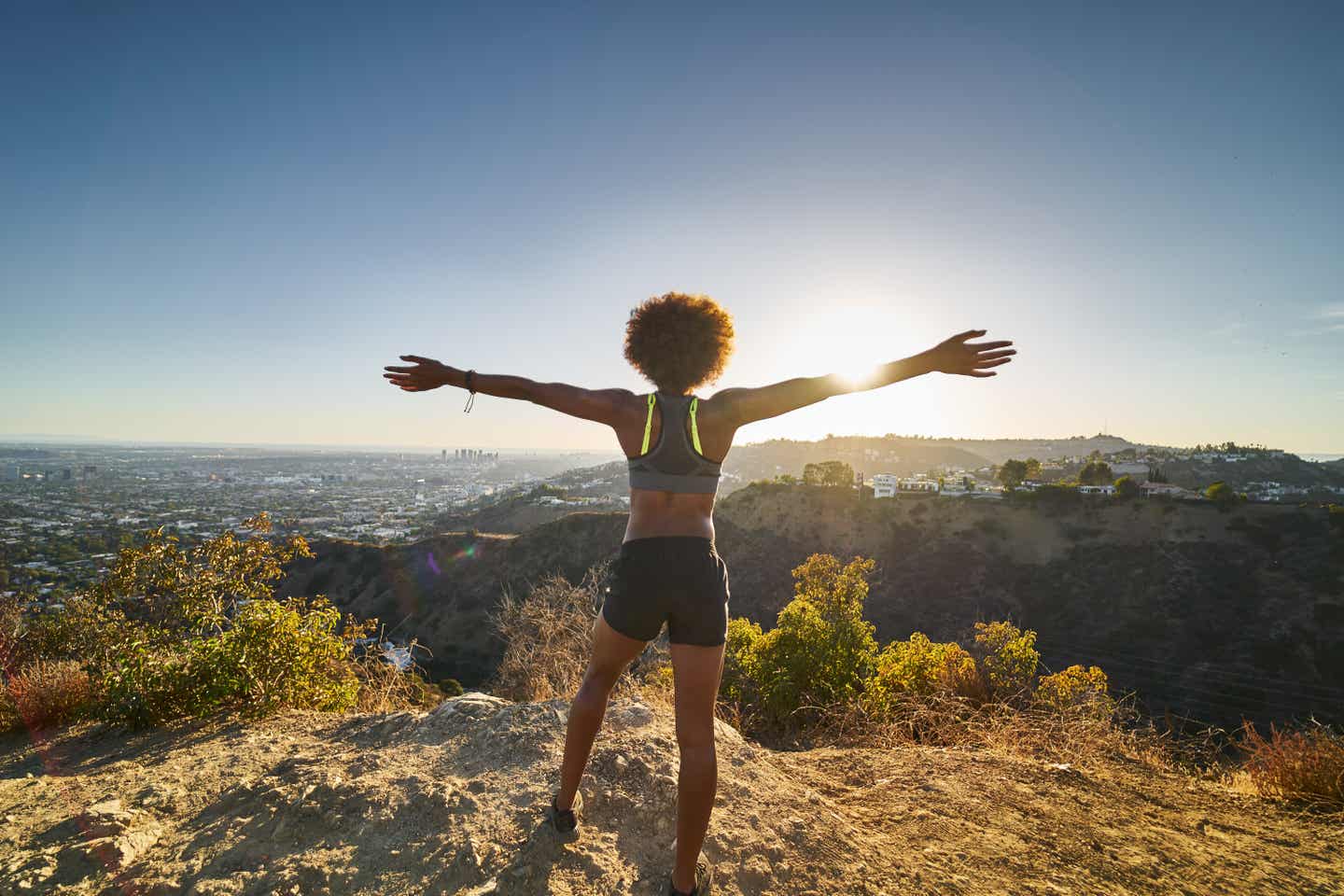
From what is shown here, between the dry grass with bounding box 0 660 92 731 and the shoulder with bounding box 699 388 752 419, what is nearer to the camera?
the shoulder with bounding box 699 388 752 419

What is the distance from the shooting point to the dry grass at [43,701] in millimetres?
4191

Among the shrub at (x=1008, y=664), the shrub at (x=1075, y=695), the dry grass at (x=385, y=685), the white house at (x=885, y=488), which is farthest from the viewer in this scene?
the white house at (x=885, y=488)

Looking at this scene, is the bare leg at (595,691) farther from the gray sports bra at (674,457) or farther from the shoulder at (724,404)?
the shoulder at (724,404)

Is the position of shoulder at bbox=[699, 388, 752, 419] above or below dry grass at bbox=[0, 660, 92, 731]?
above

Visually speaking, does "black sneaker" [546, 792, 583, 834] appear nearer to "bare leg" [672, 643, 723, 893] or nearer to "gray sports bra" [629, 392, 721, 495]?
"bare leg" [672, 643, 723, 893]

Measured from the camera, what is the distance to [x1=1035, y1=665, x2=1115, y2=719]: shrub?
510cm

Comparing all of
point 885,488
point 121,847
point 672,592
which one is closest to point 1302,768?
point 672,592

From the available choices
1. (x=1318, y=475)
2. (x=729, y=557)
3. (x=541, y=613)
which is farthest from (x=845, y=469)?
(x=1318, y=475)

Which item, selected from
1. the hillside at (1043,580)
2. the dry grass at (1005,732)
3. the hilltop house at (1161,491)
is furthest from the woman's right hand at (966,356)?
the hilltop house at (1161,491)

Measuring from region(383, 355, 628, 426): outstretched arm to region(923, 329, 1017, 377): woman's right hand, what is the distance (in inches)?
46.5

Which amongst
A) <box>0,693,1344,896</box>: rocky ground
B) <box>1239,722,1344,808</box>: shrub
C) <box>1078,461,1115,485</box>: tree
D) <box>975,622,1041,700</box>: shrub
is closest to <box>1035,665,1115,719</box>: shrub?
<box>975,622,1041,700</box>: shrub

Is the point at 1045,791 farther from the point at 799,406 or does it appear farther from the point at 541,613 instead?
the point at 541,613

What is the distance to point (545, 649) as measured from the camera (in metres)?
Answer: 6.66

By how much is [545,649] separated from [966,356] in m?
6.00
